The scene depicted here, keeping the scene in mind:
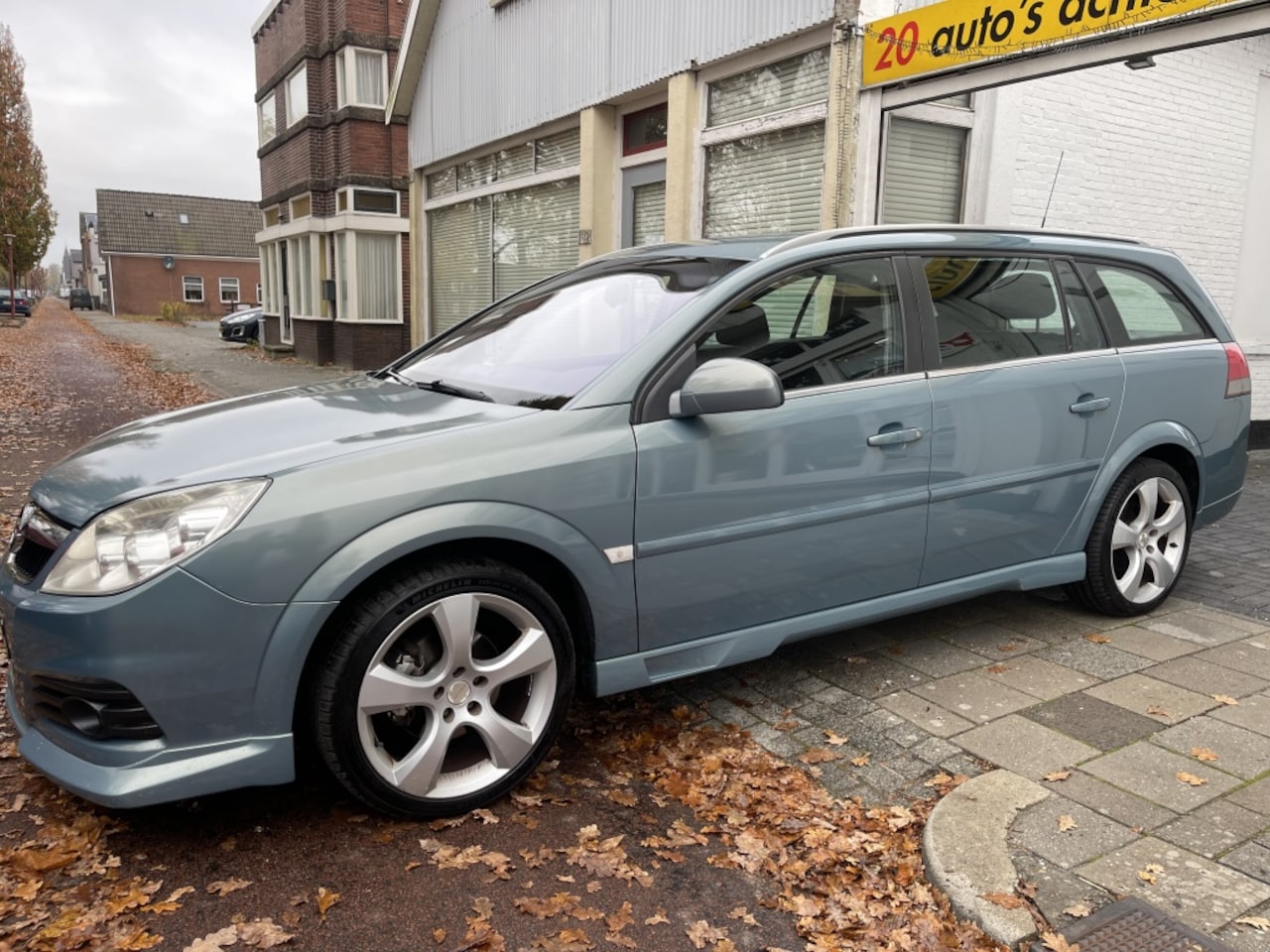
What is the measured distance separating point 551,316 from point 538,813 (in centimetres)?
183

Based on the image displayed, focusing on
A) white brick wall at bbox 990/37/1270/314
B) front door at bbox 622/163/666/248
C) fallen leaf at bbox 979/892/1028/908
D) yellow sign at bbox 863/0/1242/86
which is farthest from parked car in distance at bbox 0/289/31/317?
fallen leaf at bbox 979/892/1028/908

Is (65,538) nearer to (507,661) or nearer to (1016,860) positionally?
(507,661)

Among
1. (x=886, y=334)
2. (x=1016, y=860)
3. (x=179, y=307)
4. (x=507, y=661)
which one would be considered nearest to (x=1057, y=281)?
(x=886, y=334)

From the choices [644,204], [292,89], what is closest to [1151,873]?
[644,204]

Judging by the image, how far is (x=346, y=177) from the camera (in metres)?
17.6

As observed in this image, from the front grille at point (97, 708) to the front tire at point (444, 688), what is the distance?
1.40ft

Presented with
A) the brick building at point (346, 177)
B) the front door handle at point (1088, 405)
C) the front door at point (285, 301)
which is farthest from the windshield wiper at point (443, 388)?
the front door at point (285, 301)

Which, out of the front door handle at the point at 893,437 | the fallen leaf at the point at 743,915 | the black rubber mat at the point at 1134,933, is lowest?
the fallen leaf at the point at 743,915

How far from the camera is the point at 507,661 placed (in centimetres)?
287

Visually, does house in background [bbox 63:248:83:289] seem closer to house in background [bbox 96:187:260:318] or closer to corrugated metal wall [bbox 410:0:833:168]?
house in background [bbox 96:187:260:318]

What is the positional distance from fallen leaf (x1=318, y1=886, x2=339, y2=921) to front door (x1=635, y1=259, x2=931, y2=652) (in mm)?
1145

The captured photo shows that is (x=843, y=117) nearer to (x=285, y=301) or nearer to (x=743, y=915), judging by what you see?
(x=743, y=915)

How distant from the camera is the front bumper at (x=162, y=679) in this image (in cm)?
245

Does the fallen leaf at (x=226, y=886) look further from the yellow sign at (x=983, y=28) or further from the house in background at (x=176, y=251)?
the house in background at (x=176, y=251)
